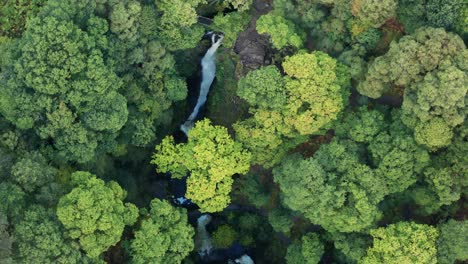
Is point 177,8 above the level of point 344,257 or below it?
above

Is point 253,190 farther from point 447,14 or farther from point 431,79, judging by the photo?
point 447,14

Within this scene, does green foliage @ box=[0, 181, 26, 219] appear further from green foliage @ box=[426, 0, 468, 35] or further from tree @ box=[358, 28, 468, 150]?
green foliage @ box=[426, 0, 468, 35]

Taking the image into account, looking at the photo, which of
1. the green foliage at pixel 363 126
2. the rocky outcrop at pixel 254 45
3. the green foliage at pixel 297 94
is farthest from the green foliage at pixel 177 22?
the green foliage at pixel 363 126

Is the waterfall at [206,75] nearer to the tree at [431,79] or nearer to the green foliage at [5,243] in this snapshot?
the tree at [431,79]

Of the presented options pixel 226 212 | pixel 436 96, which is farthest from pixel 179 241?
pixel 436 96

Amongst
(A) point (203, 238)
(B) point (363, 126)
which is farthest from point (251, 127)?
(A) point (203, 238)

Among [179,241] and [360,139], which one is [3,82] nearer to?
[179,241]
